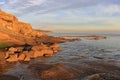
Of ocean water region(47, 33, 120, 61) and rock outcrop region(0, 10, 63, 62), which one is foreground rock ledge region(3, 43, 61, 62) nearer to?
rock outcrop region(0, 10, 63, 62)

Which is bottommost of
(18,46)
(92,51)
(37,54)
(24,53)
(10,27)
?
(92,51)

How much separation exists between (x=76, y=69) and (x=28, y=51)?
1711cm

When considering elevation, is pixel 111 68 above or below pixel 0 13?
below

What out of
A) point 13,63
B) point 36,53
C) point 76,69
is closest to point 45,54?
point 36,53

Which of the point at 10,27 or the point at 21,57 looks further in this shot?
the point at 10,27

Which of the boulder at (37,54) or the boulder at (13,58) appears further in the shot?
the boulder at (37,54)

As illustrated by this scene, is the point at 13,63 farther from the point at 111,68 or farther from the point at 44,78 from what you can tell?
the point at 111,68

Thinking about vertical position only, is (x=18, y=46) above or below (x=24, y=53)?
above

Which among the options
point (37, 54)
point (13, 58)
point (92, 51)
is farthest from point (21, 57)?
point (92, 51)

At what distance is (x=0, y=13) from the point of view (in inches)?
2844

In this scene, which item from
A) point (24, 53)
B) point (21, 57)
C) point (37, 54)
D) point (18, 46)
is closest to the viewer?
point (21, 57)

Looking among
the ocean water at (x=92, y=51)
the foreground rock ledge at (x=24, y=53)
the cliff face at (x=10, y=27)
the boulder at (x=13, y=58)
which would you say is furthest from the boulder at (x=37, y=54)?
the cliff face at (x=10, y=27)

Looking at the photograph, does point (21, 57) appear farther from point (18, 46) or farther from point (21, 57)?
point (18, 46)

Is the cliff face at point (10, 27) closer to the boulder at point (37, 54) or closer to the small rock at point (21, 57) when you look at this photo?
the boulder at point (37, 54)
